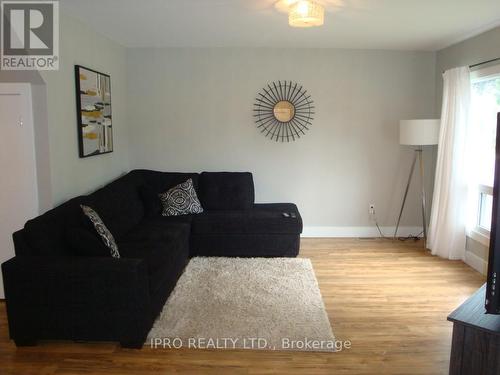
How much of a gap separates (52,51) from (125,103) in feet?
6.02

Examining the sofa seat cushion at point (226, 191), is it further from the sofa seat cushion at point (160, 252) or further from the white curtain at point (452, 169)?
the white curtain at point (452, 169)

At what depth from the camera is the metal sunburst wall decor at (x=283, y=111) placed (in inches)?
208

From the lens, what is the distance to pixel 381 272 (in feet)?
13.9

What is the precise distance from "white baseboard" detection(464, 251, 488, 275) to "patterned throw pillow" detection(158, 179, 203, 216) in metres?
2.97

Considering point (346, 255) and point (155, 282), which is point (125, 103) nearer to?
point (155, 282)

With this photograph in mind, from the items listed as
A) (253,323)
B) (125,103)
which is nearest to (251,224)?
(253,323)

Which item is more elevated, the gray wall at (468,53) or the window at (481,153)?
the gray wall at (468,53)

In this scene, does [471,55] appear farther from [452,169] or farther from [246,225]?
[246,225]

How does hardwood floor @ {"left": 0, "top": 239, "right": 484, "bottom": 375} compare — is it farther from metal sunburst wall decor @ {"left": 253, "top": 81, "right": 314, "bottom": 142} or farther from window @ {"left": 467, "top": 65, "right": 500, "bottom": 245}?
→ metal sunburst wall decor @ {"left": 253, "top": 81, "right": 314, "bottom": 142}

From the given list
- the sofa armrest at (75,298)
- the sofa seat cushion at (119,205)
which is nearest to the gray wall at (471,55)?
the sofa armrest at (75,298)

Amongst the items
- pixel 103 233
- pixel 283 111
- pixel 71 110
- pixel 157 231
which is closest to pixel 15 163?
pixel 71 110

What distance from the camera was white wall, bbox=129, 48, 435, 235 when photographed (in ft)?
17.2

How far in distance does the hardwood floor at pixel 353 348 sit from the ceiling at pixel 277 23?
242 cm

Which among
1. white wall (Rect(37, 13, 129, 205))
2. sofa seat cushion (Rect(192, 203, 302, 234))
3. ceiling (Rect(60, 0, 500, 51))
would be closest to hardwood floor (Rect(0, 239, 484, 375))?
sofa seat cushion (Rect(192, 203, 302, 234))
